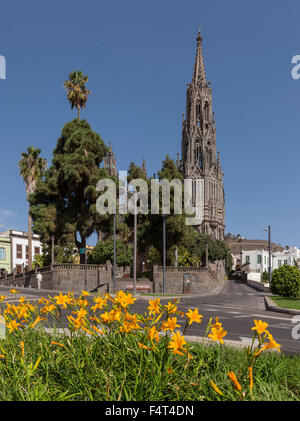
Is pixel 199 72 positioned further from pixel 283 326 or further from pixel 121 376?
pixel 121 376

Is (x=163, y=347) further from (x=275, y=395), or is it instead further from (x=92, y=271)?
(x=92, y=271)

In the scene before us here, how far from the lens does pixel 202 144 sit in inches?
4909

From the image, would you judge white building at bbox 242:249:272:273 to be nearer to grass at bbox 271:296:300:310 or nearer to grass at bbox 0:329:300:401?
grass at bbox 271:296:300:310

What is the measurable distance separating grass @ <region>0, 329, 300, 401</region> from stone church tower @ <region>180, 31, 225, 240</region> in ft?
396

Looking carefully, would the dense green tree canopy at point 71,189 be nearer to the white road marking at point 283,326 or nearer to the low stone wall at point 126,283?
the low stone wall at point 126,283

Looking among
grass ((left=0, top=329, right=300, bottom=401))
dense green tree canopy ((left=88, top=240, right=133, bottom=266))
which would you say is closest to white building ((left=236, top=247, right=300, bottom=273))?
dense green tree canopy ((left=88, top=240, right=133, bottom=266))

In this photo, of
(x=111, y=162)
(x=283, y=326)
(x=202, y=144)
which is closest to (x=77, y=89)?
(x=283, y=326)

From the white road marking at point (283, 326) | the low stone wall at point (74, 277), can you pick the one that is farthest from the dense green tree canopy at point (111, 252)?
the white road marking at point (283, 326)

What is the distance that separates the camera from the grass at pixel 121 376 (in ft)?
12.1

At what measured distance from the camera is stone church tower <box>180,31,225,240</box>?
125m

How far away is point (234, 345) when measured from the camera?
6.85 meters

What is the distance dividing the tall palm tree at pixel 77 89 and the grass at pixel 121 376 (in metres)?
49.1

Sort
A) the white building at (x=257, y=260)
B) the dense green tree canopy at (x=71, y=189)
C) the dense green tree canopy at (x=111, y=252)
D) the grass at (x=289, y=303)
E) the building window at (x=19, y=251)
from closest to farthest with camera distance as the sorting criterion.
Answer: the grass at (x=289, y=303) < the dense green tree canopy at (x=71, y=189) < the dense green tree canopy at (x=111, y=252) < the building window at (x=19, y=251) < the white building at (x=257, y=260)
